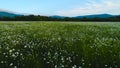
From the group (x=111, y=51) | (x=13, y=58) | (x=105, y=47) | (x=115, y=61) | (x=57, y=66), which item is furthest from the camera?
(x=105, y=47)

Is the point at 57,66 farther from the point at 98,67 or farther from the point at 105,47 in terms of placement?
the point at 105,47

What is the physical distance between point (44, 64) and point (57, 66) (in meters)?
0.49

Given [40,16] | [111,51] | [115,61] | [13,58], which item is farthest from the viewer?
[40,16]

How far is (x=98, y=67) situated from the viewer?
7387 millimetres

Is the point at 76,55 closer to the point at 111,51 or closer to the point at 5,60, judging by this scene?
the point at 111,51

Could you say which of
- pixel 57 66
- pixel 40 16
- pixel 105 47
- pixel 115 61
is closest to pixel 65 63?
pixel 57 66

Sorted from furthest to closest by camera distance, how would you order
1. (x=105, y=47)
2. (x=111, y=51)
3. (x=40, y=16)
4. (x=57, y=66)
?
(x=40, y=16) → (x=105, y=47) → (x=111, y=51) → (x=57, y=66)

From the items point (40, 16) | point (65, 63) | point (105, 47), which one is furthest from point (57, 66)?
point (40, 16)

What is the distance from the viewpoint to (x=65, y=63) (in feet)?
24.9

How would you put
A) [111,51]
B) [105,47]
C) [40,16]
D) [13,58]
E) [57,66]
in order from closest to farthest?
1. [57,66]
2. [13,58]
3. [111,51]
4. [105,47]
5. [40,16]

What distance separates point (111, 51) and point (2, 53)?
3399mm

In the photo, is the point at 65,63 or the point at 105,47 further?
the point at 105,47

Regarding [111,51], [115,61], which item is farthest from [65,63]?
[111,51]

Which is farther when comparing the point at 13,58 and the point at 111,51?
the point at 111,51
